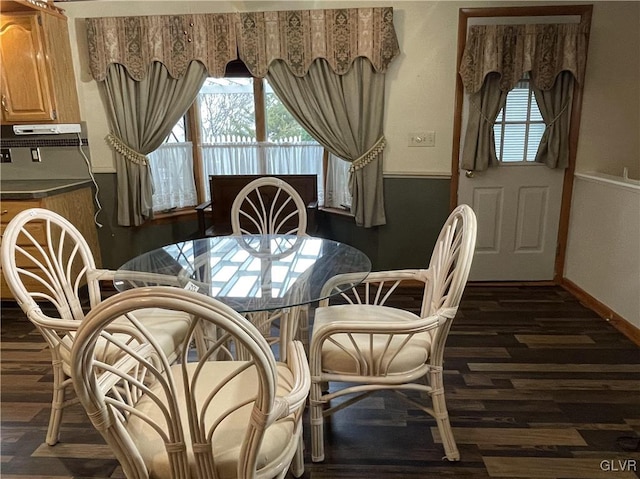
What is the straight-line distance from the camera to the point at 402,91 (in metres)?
3.17

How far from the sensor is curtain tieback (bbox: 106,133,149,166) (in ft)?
10.7

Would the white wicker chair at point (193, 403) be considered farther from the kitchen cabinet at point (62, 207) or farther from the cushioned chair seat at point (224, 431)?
the kitchen cabinet at point (62, 207)

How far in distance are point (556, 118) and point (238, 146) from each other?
2.38 meters

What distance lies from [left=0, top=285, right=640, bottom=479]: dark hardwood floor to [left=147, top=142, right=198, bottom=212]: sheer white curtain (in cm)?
135

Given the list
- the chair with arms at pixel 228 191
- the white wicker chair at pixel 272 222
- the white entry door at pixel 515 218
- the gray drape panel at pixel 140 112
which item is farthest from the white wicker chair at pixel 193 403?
the white entry door at pixel 515 218

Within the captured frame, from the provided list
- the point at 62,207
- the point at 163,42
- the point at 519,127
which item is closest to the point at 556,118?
the point at 519,127

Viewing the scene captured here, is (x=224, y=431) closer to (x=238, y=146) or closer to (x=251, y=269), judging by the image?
(x=251, y=269)

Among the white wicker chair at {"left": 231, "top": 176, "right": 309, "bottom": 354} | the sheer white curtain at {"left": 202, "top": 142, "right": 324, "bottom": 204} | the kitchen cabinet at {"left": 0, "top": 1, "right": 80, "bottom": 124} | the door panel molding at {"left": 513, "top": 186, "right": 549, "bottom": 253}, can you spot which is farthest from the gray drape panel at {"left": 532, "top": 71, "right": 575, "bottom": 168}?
the kitchen cabinet at {"left": 0, "top": 1, "right": 80, "bottom": 124}

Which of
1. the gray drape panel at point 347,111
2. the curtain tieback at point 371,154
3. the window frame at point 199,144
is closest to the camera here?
the gray drape panel at point 347,111

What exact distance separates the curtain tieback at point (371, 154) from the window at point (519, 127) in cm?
83

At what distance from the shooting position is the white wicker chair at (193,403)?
2.79 ft

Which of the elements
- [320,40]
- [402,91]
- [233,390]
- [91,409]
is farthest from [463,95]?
[91,409]

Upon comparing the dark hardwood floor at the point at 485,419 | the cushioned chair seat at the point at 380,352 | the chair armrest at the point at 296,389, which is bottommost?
the dark hardwood floor at the point at 485,419

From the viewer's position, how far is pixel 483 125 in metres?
3.14
